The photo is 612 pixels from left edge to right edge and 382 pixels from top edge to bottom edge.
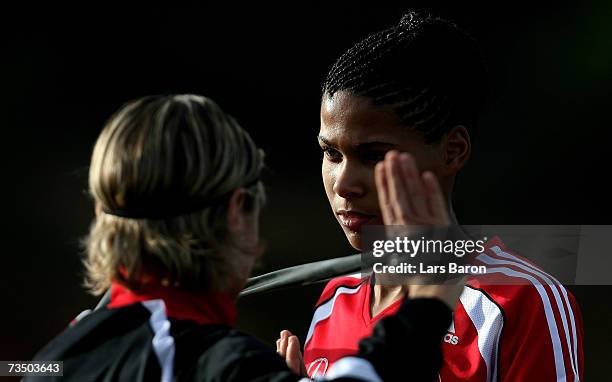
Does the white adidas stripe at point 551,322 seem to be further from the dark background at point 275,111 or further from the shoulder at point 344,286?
the dark background at point 275,111

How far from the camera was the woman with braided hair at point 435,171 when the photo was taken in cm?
168

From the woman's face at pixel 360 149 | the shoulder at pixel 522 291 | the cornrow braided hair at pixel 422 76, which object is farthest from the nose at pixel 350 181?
the shoulder at pixel 522 291

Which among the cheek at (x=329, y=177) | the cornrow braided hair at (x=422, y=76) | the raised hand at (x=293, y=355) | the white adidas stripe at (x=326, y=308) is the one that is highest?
the cornrow braided hair at (x=422, y=76)

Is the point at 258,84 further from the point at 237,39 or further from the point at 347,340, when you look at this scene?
the point at 347,340

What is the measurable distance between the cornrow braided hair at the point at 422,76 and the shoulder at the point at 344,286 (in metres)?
0.53

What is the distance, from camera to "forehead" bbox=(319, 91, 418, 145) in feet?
5.99

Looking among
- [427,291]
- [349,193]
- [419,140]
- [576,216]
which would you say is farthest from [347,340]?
[576,216]

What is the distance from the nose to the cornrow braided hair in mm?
151

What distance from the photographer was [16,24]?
14.7 feet

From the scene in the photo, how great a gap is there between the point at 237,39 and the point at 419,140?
275cm

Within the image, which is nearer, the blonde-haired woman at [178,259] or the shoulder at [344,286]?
the blonde-haired woman at [178,259]

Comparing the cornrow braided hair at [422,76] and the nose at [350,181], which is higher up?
the cornrow braided hair at [422,76]

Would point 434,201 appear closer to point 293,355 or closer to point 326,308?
point 293,355

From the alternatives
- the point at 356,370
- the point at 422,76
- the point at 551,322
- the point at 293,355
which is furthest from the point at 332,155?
the point at 356,370
